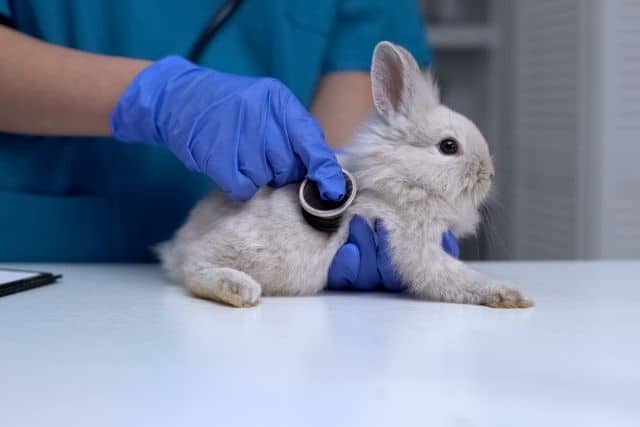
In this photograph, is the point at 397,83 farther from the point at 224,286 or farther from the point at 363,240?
the point at 224,286

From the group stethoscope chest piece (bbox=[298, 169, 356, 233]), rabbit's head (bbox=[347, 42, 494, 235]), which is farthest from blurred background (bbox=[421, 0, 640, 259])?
stethoscope chest piece (bbox=[298, 169, 356, 233])

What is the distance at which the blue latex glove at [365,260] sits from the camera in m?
1.11

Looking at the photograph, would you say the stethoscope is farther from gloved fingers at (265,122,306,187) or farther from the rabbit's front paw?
the rabbit's front paw

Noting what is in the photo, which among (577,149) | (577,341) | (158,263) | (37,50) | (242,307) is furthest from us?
(577,149)

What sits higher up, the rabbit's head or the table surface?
the rabbit's head

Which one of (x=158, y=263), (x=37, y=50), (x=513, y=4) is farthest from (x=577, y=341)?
(x=513, y=4)

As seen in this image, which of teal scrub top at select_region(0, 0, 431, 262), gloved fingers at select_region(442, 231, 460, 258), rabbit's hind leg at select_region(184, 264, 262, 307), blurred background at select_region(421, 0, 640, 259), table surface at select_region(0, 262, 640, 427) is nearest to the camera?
table surface at select_region(0, 262, 640, 427)

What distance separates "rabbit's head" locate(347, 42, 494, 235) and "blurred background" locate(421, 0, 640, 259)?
20.4 inches

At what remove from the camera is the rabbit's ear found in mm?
1125

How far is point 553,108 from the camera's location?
2271mm

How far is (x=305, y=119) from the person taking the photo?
1188mm

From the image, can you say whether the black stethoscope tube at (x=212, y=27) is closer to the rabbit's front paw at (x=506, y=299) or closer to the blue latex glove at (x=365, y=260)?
the blue latex glove at (x=365, y=260)

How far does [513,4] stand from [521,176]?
52cm

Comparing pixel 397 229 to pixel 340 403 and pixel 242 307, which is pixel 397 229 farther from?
pixel 340 403
